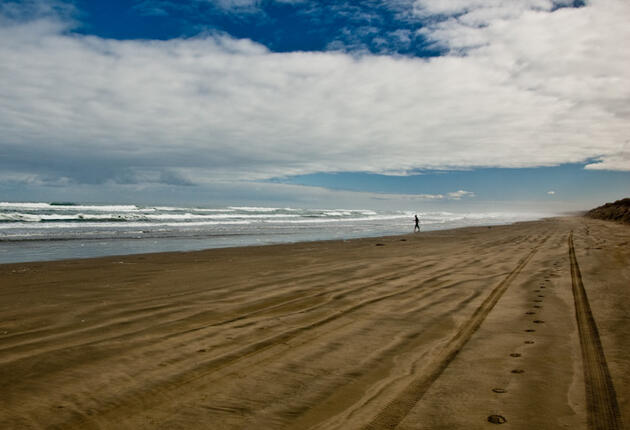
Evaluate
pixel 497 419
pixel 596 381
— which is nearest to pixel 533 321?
pixel 596 381

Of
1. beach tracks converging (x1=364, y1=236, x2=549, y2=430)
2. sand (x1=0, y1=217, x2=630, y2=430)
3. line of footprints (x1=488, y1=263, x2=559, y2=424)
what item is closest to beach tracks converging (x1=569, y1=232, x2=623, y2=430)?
sand (x1=0, y1=217, x2=630, y2=430)

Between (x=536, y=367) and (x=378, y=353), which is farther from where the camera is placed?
(x=378, y=353)

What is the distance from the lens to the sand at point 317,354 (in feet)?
10.1

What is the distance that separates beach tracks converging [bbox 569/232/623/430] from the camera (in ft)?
9.55

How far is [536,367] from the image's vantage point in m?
3.90

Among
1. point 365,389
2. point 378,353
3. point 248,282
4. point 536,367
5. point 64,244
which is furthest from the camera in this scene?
point 64,244

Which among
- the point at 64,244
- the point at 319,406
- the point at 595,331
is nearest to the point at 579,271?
the point at 595,331

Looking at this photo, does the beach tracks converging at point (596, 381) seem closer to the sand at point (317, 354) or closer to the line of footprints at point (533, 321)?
the sand at point (317, 354)

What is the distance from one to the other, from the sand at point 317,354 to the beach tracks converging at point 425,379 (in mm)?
15

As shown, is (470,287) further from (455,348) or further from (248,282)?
(248,282)

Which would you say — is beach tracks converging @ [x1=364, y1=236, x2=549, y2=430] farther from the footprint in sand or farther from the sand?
the footprint in sand

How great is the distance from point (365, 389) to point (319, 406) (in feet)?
1.62

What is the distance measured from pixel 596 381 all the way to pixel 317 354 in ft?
8.30

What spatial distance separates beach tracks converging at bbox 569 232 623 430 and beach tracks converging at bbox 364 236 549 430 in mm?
1149
